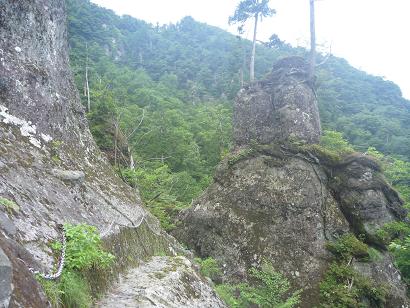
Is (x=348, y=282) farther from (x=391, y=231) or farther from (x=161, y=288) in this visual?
(x=161, y=288)

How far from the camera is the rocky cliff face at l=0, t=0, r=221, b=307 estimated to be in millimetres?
4953

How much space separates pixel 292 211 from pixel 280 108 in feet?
19.7

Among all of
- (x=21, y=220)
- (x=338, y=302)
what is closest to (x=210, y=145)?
(x=338, y=302)

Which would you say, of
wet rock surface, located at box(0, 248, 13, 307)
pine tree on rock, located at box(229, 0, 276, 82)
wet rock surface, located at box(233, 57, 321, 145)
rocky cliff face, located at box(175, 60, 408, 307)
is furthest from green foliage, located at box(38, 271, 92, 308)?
pine tree on rock, located at box(229, 0, 276, 82)

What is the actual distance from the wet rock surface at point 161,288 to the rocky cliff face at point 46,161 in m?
0.32

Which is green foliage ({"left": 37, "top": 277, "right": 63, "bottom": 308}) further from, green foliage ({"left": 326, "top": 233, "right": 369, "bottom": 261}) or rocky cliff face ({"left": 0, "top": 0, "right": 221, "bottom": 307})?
green foliage ({"left": 326, "top": 233, "right": 369, "bottom": 261})

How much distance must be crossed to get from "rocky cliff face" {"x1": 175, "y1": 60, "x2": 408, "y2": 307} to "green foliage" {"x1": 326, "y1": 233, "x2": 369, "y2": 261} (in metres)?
0.28

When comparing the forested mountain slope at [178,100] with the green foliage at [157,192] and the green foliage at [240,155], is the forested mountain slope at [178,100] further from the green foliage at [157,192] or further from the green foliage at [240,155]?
the green foliage at [240,155]

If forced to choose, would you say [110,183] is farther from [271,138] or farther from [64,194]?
[271,138]

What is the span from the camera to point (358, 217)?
15.0m

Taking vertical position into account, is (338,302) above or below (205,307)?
below

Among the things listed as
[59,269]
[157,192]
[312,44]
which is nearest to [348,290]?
[157,192]

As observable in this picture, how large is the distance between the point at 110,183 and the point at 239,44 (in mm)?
49541

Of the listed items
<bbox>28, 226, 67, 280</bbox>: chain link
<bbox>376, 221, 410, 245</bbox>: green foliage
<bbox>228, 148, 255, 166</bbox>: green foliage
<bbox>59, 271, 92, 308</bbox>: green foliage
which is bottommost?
<bbox>376, 221, 410, 245</bbox>: green foliage
